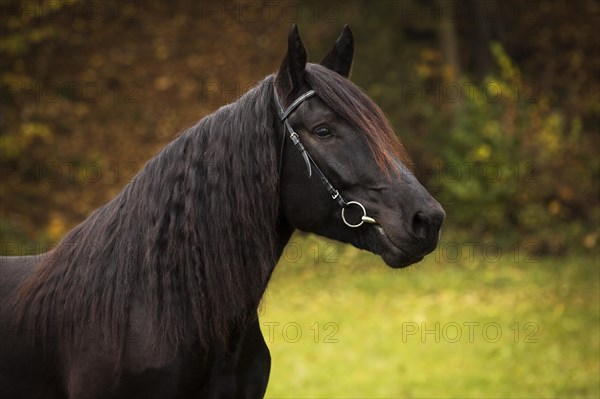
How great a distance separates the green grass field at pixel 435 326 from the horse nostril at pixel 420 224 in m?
3.45

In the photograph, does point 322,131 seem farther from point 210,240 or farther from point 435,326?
point 435,326

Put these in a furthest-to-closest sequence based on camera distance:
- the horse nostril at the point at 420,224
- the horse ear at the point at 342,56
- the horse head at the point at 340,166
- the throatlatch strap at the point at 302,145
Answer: the horse ear at the point at 342,56 < the throatlatch strap at the point at 302,145 < the horse head at the point at 340,166 < the horse nostril at the point at 420,224

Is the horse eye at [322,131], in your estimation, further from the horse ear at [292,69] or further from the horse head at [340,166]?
the horse ear at [292,69]

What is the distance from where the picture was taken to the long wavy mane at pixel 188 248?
3.19 meters

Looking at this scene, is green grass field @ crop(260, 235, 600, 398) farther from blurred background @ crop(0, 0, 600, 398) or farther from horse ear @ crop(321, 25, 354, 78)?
horse ear @ crop(321, 25, 354, 78)

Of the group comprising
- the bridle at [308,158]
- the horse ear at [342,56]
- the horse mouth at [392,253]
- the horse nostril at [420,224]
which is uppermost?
the horse ear at [342,56]

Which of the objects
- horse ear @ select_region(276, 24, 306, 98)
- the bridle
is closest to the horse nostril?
the bridle

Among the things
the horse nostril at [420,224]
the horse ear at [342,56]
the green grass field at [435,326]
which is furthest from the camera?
the green grass field at [435,326]

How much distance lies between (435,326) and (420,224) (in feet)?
23.9

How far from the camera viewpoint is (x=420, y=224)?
3037mm

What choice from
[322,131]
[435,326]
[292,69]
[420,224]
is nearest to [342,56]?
[292,69]

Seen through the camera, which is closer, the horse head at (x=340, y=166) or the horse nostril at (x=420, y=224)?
the horse nostril at (x=420, y=224)

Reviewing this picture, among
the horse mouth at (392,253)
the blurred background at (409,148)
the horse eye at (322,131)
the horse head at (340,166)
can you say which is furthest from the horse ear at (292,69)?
the blurred background at (409,148)

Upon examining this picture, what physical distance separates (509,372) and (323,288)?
182 inches
